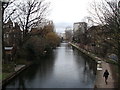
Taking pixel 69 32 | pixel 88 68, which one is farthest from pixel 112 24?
pixel 69 32

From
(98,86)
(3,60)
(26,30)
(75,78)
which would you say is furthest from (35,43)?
(98,86)

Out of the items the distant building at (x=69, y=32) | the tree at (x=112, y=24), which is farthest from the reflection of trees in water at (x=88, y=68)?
the distant building at (x=69, y=32)

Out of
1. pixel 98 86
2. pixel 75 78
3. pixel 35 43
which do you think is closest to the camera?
pixel 98 86

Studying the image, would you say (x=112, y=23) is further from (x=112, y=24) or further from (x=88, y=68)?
(x=88, y=68)

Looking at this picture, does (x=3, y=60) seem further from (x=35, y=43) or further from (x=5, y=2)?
(x=35, y=43)

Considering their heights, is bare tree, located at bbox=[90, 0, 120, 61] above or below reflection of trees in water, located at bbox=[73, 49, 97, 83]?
above

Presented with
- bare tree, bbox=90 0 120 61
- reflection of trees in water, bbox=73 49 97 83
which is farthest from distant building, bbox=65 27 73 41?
bare tree, bbox=90 0 120 61

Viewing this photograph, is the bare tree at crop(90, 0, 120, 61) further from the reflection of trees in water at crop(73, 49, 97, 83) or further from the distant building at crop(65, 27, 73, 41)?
the distant building at crop(65, 27, 73, 41)

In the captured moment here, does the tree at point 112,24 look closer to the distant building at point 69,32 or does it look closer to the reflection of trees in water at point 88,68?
the reflection of trees in water at point 88,68

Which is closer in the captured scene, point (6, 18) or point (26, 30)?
point (6, 18)

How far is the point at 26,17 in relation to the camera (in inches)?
998

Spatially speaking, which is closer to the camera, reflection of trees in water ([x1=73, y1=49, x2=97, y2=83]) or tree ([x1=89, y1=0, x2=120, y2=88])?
tree ([x1=89, y1=0, x2=120, y2=88])

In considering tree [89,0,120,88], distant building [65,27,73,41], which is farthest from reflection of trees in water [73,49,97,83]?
A: distant building [65,27,73,41]

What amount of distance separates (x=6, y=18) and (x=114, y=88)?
1419cm
